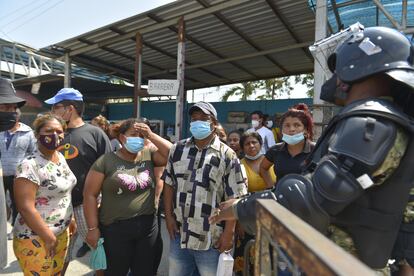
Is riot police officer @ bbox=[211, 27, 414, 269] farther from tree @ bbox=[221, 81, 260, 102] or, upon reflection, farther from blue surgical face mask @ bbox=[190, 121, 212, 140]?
tree @ bbox=[221, 81, 260, 102]

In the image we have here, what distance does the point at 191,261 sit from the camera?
2.27 metres

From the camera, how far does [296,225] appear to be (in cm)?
70

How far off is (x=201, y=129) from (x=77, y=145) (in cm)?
123

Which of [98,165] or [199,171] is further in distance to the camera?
[98,165]

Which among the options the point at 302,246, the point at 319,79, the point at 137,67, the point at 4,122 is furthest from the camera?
the point at 137,67

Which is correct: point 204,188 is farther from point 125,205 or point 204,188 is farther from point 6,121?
point 6,121

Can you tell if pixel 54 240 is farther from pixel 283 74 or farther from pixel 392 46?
pixel 283 74

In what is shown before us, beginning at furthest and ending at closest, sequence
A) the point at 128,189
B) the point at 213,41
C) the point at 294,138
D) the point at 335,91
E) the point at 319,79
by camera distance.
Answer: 1. the point at 213,41
2. the point at 319,79
3. the point at 294,138
4. the point at 128,189
5. the point at 335,91

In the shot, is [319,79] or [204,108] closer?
[204,108]

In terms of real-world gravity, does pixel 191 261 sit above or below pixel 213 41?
below

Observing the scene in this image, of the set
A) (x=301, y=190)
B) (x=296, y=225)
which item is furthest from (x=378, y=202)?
(x=296, y=225)

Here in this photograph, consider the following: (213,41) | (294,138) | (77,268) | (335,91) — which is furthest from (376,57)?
(213,41)

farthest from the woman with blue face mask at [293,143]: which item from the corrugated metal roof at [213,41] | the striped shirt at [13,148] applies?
the corrugated metal roof at [213,41]

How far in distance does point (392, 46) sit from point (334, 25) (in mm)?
5394
